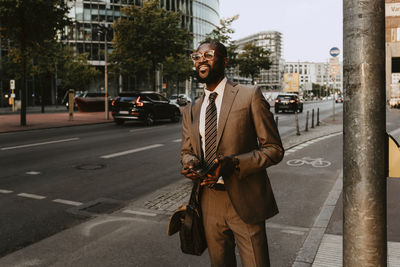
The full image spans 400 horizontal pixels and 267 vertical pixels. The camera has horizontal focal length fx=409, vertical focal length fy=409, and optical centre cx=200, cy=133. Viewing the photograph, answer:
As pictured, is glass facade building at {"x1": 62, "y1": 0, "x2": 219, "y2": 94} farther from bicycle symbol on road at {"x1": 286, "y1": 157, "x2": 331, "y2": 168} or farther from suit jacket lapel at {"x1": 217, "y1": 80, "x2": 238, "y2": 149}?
suit jacket lapel at {"x1": 217, "y1": 80, "x2": 238, "y2": 149}

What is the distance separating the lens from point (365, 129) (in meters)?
1.95

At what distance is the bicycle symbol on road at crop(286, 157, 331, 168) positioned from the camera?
9.38m

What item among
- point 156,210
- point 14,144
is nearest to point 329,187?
point 156,210

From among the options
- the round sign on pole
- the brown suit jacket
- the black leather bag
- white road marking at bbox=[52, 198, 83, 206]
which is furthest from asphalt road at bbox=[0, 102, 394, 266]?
the round sign on pole

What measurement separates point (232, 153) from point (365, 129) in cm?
74

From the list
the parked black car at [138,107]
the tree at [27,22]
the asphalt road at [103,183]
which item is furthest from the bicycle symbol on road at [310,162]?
the tree at [27,22]

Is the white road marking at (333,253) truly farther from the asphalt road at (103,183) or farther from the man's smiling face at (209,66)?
the man's smiling face at (209,66)

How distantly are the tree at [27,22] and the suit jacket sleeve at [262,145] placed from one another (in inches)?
701

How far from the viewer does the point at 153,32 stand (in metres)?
29.4

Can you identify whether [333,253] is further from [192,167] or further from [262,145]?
[192,167]

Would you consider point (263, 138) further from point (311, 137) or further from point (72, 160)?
point (311, 137)

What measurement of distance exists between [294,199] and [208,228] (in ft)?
13.6

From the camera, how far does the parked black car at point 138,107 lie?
2048cm

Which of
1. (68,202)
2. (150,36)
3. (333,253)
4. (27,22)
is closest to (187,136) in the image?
(333,253)
